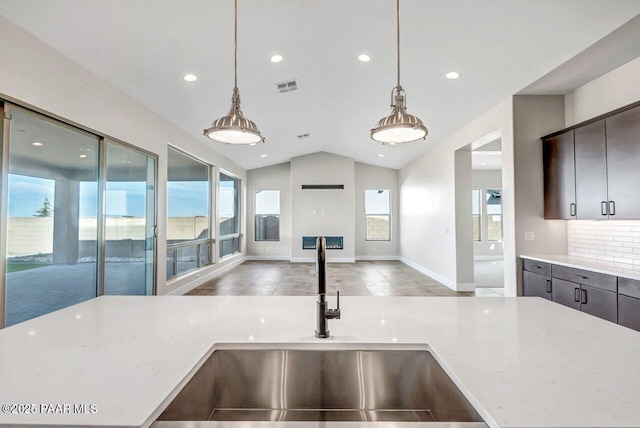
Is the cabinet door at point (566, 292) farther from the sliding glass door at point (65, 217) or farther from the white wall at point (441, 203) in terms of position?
the sliding glass door at point (65, 217)

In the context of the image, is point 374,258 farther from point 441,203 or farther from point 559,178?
point 559,178

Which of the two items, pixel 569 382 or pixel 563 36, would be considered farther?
pixel 563 36

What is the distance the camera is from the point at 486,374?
0.87m

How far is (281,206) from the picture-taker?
9.97 meters

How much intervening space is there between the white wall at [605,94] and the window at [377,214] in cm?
632

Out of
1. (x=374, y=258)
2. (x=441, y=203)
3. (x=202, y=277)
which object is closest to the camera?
(x=441, y=203)

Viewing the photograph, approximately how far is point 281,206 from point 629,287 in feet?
27.5

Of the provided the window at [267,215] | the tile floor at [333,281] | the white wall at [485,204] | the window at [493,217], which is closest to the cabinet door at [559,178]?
the tile floor at [333,281]

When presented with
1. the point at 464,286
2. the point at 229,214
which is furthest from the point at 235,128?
the point at 229,214

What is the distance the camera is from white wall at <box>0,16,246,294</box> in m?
2.45

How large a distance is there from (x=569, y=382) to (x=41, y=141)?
388 cm

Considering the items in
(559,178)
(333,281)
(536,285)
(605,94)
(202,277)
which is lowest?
(333,281)

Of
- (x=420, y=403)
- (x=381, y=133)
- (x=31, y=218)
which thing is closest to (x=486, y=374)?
(x=420, y=403)

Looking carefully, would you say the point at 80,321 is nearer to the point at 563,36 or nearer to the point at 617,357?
the point at 617,357
